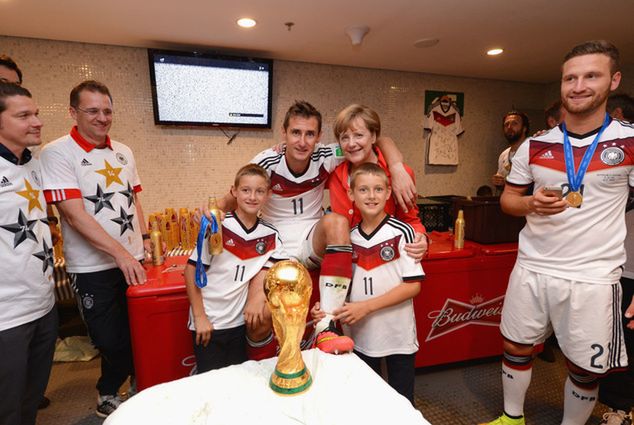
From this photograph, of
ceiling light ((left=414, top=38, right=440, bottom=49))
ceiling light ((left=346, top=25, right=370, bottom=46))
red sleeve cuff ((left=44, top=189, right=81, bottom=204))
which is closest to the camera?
red sleeve cuff ((left=44, top=189, right=81, bottom=204))

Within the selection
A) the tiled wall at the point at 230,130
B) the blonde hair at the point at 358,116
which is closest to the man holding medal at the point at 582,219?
the blonde hair at the point at 358,116

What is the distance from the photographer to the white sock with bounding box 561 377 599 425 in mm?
1683

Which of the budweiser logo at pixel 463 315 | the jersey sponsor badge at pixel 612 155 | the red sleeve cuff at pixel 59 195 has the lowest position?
the budweiser logo at pixel 463 315

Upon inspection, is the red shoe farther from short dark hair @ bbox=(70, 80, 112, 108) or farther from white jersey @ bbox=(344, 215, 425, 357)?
short dark hair @ bbox=(70, 80, 112, 108)

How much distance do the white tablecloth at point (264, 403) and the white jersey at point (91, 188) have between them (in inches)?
44.7

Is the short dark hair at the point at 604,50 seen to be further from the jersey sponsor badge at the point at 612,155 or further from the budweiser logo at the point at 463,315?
the budweiser logo at the point at 463,315

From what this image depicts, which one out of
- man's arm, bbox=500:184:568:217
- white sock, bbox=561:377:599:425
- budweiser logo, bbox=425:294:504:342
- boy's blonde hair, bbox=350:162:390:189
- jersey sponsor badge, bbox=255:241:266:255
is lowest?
white sock, bbox=561:377:599:425

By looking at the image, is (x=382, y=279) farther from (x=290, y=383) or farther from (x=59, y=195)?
(x=59, y=195)

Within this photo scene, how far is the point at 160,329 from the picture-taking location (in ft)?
5.90

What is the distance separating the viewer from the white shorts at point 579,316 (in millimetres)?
1503

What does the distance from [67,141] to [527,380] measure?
2.57 m

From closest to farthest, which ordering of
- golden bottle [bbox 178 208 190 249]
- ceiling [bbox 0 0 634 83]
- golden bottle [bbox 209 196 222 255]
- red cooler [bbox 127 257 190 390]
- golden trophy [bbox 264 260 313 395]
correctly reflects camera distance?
golden trophy [bbox 264 260 313 395], golden bottle [bbox 209 196 222 255], red cooler [bbox 127 257 190 390], ceiling [bbox 0 0 634 83], golden bottle [bbox 178 208 190 249]

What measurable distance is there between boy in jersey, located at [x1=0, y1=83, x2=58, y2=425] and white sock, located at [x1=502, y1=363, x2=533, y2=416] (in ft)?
7.03

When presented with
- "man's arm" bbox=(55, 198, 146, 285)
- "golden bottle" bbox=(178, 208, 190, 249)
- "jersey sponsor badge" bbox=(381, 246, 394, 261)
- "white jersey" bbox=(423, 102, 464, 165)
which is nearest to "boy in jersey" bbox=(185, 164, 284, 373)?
"man's arm" bbox=(55, 198, 146, 285)
